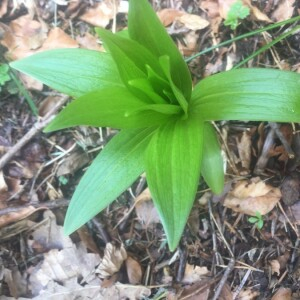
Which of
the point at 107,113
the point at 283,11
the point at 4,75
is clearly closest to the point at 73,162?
the point at 4,75

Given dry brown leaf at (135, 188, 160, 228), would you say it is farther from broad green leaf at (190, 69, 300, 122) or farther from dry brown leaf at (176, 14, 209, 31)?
dry brown leaf at (176, 14, 209, 31)

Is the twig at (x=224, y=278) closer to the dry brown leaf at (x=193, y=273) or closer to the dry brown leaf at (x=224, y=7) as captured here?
the dry brown leaf at (x=193, y=273)

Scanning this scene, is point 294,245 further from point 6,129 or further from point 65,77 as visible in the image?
point 6,129

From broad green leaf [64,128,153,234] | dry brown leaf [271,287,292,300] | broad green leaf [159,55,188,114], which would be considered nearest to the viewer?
broad green leaf [159,55,188,114]

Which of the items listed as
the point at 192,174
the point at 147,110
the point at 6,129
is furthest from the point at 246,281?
the point at 6,129

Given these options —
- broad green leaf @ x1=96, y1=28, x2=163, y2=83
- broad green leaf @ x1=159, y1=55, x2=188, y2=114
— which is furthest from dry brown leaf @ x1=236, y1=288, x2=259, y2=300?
broad green leaf @ x1=96, y1=28, x2=163, y2=83

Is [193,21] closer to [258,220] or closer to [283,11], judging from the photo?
[283,11]

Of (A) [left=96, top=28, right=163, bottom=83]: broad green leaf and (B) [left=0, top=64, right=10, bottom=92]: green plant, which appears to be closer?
(A) [left=96, top=28, right=163, bottom=83]: broad green leaf

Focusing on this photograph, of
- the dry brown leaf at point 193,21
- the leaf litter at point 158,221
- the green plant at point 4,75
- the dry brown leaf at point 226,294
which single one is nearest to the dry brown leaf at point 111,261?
the leaf litter at point 158,221
